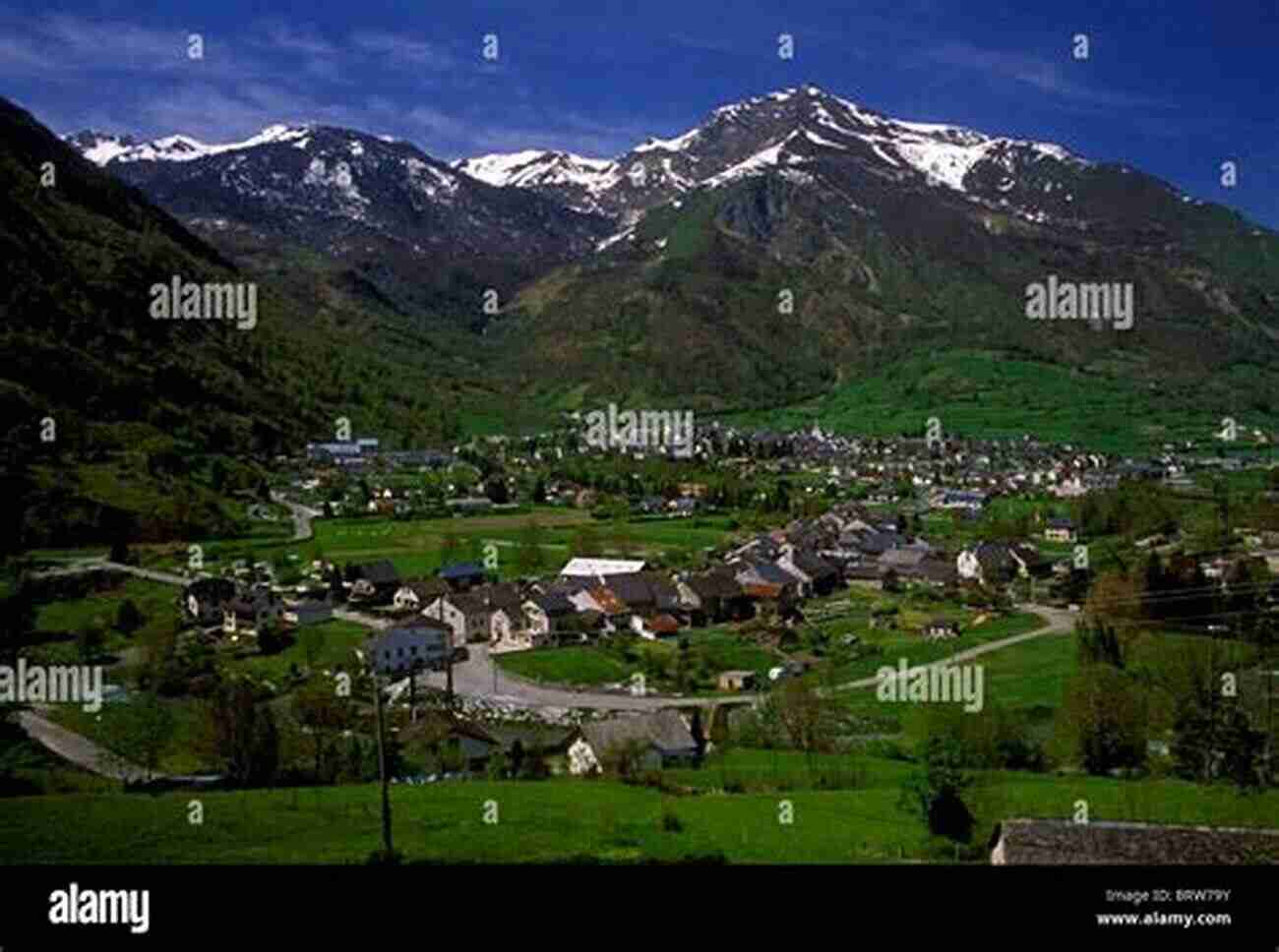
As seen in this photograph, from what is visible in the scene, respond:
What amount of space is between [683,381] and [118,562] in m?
77.2

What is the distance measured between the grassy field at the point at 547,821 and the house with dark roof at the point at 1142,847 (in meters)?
0.54

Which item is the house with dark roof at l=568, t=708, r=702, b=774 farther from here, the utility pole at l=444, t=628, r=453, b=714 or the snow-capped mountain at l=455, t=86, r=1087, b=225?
the snow-capped mountain at l=455, t=86, r=1087, b=225

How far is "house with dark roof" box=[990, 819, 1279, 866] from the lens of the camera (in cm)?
378

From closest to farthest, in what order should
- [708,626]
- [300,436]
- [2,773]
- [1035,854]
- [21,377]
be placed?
[1035,854], [2,773], [21,377], [300,436], [708,626]

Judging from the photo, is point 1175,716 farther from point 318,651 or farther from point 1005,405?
point 1005,405

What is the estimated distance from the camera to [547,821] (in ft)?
17.8

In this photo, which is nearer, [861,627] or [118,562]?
[118,562]

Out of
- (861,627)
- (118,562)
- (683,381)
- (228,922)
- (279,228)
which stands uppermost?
(279,228)

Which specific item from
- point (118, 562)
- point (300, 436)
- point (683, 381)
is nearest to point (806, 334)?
point (683, 381)

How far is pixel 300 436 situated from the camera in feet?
51.2

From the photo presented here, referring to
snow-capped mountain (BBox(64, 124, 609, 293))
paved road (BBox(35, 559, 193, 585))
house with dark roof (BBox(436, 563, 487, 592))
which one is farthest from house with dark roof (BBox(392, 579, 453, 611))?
snow-capped mountain (BBox(64, 124, 609, 293))

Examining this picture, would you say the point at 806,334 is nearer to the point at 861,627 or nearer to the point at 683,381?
the point at 683,381

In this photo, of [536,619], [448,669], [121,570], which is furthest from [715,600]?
[121,570]

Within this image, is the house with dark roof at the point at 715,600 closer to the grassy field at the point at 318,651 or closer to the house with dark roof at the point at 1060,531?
the house with dark roof at the point at 1060,531
